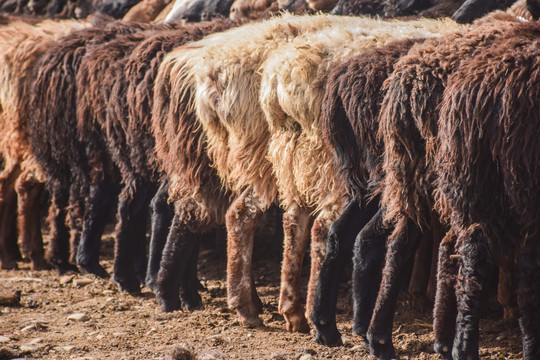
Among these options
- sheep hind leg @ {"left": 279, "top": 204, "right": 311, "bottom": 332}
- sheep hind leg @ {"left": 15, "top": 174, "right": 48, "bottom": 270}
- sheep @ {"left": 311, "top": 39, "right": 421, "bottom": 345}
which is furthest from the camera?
sheep hind leg @ {"left": 15, "top": 174, "right": 48, "bottom": 270}

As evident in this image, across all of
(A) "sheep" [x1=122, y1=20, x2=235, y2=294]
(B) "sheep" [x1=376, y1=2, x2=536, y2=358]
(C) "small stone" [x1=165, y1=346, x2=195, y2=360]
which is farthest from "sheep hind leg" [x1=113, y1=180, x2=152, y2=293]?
(B) "sheep" [x1=376, y1=2, x2=536, y2=358]

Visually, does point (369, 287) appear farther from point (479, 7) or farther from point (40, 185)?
point (40, 185)

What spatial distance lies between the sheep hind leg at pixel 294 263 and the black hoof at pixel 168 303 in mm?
1073

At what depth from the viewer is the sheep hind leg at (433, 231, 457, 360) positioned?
402cm

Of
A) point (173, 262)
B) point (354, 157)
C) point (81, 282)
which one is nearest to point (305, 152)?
point (354, 157)

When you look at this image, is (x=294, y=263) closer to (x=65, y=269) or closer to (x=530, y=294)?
(x=530, y=294)

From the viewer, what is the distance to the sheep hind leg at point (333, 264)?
186 inches

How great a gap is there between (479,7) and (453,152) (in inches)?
103

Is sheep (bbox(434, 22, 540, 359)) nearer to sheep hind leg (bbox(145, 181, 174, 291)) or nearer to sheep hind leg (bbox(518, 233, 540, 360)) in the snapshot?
sheep hind leg (bbox(518, 233, 540, 360))

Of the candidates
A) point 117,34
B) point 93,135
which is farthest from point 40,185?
point 117,34

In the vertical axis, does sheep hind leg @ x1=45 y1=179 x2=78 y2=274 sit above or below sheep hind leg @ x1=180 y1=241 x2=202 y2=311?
above

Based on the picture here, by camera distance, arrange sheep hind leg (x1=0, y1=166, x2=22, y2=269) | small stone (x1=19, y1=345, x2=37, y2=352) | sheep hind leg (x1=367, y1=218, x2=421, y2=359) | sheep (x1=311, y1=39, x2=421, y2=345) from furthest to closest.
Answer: sheep hind leg (x1=0, y1=166, x2=22, y2=269)
small stone (x1=19, y1=345, x2=37, y2=352)
sheep (x1=311, y1=39, x2=421, y2=345)
sheep hind leg (x1=367, y1=218, x2=421, y2=359)

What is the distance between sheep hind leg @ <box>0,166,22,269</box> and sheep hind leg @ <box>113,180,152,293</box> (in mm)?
1744

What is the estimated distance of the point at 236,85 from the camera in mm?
5203
